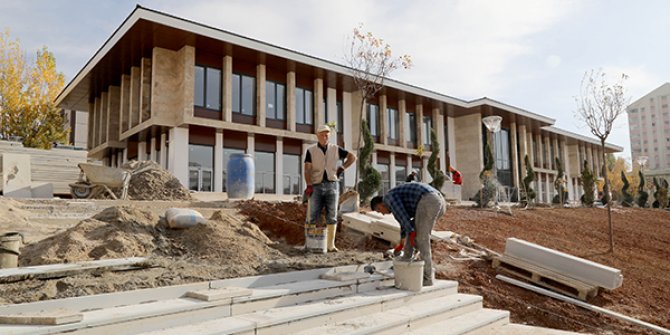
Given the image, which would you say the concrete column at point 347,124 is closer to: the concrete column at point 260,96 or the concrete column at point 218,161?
the concrete column at point 260,96

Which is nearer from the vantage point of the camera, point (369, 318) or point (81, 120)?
point (369, 318)

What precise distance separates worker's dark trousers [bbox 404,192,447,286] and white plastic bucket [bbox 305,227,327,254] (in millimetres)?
1384

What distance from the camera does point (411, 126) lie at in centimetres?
2902

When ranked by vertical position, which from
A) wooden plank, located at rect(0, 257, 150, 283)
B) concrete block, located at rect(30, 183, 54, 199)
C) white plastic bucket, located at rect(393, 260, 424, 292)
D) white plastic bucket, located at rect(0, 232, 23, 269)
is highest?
concrete block, located at rect(30, 183, 54, 199)

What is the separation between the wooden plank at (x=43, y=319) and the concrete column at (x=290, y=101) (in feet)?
60.4

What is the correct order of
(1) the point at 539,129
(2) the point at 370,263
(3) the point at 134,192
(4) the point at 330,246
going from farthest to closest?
(1) the point at 539,129, (3) the point at 134,192, (4) the point at 330,246, (2) the point at 370,263

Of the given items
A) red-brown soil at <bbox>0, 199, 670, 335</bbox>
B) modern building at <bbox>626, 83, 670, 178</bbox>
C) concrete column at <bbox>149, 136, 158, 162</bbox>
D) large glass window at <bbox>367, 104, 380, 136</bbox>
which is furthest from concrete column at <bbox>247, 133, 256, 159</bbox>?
modern building at <bbox>626, 83, 670, 178</bbox>

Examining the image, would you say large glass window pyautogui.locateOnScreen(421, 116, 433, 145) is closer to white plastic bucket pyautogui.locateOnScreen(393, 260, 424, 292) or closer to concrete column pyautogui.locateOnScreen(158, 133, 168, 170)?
concrete column pyautogui.locateOnScreen(158, 133, 168, 170)

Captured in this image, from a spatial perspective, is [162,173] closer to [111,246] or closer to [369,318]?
[111,246]

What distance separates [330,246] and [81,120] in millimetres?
41099

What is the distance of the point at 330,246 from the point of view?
20.3 ft

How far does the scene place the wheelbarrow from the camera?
1022 cm

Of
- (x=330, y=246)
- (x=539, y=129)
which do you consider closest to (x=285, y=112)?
(x=330, y=246)

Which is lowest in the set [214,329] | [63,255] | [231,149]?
[214,329]
